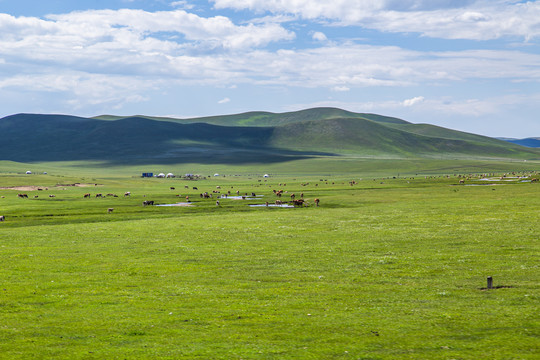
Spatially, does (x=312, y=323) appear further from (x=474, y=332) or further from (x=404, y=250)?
(x=404, y=250)

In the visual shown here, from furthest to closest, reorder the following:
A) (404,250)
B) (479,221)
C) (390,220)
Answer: (390,220) → (479,221) → (404,250)

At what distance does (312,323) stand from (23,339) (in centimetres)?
1024

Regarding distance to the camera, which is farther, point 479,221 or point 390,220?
point 390,220

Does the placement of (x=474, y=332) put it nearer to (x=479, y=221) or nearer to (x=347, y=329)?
(x=347, y=329)

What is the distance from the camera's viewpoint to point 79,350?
17672 millimetres

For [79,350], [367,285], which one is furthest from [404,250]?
[79,350]

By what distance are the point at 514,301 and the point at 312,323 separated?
29.7 ft

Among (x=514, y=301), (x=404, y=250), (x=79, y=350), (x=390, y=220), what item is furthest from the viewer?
(x=390, y=220)

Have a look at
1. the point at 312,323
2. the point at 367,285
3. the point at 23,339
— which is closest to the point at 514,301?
the point at 367,285

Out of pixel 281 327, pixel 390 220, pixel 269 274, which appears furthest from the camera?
pixel 390 220

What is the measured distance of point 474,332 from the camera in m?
19.1

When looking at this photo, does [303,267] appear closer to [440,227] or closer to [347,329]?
[347,329]

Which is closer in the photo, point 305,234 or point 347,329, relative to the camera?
point 347,329

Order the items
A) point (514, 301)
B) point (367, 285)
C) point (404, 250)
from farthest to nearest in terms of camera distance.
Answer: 1. point (404, 250)
2. point (367, 285)
3. point (514, 301)
